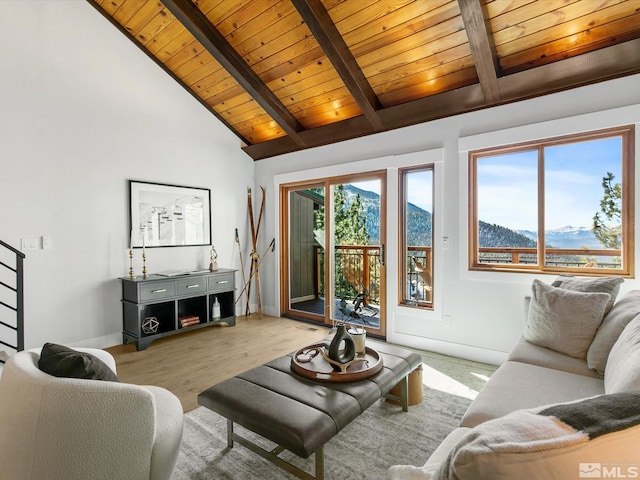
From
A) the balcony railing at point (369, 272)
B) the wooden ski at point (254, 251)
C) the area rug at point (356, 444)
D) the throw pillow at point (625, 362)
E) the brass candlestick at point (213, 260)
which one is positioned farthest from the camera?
the wooden ski at point (254, 251)

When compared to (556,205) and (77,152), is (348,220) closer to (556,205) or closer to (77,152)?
(556,205)

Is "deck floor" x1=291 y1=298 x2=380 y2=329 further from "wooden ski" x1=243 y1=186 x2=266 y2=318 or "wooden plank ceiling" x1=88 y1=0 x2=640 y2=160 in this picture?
"wooden plank ceiling" x1=88 y1=0 x2=640 y2=160

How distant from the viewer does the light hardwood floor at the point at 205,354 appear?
299 cm

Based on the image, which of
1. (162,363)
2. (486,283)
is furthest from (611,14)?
(162,363)

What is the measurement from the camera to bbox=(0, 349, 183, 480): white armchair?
3.89 ft

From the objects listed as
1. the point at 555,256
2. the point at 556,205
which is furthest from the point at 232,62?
the point at 555,256

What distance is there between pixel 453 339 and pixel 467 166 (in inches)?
71.2

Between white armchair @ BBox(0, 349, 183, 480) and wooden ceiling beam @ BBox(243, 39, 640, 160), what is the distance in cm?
355

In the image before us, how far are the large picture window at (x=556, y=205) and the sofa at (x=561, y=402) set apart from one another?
0.71m

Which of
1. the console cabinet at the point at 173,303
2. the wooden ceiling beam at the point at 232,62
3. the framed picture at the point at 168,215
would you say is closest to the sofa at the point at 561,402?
the console cabinet at the point at 173,303

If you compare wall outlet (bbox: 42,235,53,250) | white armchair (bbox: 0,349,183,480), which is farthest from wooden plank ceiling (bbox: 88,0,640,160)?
white armchair (bbox: 0,349,183,480)

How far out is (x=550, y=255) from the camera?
3.11 metres

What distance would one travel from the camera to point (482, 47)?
2.80 m

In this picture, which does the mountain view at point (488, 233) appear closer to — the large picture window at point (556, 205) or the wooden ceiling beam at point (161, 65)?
the large picture window at point (556, 205)
